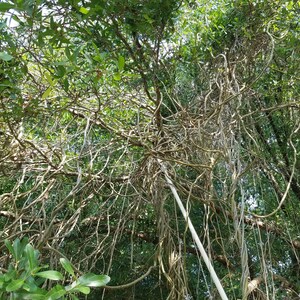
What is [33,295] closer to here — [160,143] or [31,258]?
[31,258]

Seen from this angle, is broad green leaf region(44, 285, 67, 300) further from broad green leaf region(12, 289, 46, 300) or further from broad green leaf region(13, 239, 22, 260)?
broad green leaf region(13, 239, 22, 260)

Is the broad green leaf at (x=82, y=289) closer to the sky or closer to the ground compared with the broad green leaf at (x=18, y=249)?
closer to the ground

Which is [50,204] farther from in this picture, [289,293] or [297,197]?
[297,197]

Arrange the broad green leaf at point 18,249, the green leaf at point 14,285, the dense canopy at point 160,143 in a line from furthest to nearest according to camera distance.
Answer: the dense canopy at point 160,143, the broad green leaf at point 18,249, the green leaf at point 14,285

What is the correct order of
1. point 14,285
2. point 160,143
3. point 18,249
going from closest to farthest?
point 14,285 < point 18,249 < point 160,143

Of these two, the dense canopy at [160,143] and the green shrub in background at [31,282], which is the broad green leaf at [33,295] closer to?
the green shrub in background at [31,282]

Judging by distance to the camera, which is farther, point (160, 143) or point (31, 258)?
point (160, 143)

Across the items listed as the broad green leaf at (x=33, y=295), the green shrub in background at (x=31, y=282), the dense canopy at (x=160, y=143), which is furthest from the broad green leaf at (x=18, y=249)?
the dense canopy at (x=160, y=143)

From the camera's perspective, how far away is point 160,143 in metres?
1.75

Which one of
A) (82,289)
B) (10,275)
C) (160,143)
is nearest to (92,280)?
(82,289)

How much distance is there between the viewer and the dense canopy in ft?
4.97

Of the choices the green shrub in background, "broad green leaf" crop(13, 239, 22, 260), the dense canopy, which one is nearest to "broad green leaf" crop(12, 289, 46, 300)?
the green shrub in background

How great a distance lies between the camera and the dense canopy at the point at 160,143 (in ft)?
4.97

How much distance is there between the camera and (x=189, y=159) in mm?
1736
